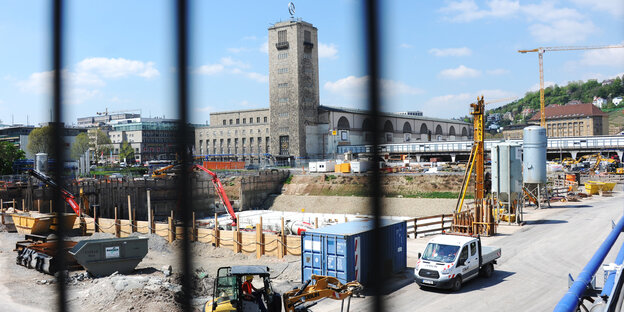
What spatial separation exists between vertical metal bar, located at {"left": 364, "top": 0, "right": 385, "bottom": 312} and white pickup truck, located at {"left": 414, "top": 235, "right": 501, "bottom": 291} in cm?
1099

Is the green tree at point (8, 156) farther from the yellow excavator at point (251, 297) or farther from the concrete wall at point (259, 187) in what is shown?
the yellow excavator at point (251, 297)

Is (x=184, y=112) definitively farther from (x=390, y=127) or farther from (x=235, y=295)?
(x=235, y=295)

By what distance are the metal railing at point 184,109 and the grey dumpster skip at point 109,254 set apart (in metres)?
14.5

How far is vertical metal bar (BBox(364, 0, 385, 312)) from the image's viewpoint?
166 cm

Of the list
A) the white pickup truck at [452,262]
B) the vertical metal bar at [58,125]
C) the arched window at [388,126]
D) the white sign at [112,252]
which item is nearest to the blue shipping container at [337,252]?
the white pickup truck at [452,262]

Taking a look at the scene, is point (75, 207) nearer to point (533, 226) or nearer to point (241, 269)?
point (241, 269)

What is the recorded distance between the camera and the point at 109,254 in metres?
16.0

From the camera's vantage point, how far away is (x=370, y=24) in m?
1.66

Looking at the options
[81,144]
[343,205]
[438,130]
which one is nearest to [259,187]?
[343,205]

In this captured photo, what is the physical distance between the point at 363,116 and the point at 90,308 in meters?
12.4

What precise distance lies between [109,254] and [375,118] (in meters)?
16.3

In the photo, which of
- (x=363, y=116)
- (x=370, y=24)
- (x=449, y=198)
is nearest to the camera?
(x=370, y=24)

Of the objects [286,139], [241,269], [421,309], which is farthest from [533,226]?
[286,139]

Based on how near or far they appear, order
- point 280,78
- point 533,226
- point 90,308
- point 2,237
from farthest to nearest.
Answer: point 280,78 < point 2,237 < point 533,226 < point 90,308
